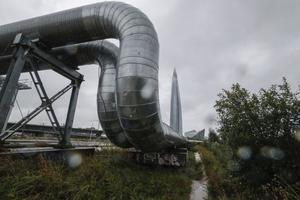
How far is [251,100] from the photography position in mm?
5910

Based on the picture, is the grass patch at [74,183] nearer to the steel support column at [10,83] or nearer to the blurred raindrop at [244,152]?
the steel support column at [10,83]

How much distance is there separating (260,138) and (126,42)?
4.70m

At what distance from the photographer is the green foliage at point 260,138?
5.25 meters

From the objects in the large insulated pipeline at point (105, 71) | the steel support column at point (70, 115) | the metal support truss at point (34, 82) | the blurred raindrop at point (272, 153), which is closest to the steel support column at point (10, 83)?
the metal support truss at point (34, 82)

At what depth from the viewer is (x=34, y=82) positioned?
7391mm

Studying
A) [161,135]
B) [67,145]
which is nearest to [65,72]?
[67,145]

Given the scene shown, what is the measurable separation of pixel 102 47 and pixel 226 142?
5.94 m

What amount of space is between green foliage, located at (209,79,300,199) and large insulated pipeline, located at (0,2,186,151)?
7.20ft

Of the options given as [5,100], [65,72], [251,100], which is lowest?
[5,100]

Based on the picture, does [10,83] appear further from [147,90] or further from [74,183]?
[147,90]

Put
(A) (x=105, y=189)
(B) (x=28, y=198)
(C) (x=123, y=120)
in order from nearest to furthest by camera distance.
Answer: (B) (x=28, y=198)
(A) (x=105, y=189)
(C) (x=123, y=120)

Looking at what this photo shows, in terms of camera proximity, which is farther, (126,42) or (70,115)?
(70,115)

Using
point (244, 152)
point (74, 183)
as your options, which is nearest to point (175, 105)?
point (244, 152)

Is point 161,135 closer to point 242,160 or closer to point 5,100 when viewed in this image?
point 242,160
